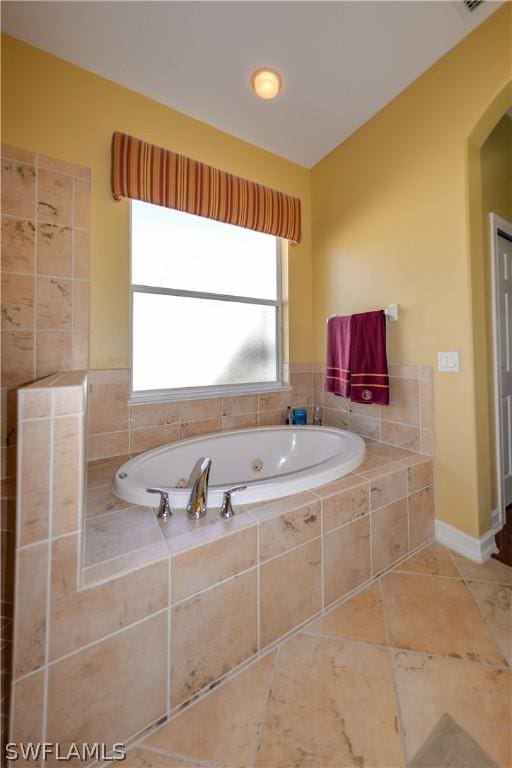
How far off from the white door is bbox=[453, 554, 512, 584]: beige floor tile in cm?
53

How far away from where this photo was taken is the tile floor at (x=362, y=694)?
0.79 meters

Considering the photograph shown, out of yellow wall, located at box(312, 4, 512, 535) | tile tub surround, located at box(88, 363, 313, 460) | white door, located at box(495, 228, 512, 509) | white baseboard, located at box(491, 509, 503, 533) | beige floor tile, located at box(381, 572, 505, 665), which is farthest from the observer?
white door, located at box(495, 228, 512, 509)

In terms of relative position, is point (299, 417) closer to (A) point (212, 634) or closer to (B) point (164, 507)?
(B) point (164, 507)

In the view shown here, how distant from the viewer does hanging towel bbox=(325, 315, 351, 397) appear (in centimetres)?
206

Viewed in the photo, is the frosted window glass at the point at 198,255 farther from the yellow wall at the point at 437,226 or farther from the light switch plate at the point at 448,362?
the light switch plate at the point at 448,362

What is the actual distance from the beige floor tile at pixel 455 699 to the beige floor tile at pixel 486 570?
0.50 metres

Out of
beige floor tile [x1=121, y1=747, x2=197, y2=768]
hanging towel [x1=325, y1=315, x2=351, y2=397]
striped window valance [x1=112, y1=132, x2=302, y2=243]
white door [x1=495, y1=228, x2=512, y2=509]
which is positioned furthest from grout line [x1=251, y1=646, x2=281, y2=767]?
striped window valance [x1=112, y1=132, x2=302, y2=243]

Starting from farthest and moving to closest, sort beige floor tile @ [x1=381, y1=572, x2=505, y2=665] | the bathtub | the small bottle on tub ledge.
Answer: the small bottle on tub ledge
the bathtub
beige floor tile @ [x1=381, y1=572, x2=505, y2=665]

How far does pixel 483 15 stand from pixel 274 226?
1379mm

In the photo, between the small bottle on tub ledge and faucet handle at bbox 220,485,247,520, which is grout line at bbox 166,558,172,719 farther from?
the small bottle on tub ledge

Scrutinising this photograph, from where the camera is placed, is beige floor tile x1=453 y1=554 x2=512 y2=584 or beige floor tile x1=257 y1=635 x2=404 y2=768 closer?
beige floor tile x1=257 y1=635 x2=404 y2=768

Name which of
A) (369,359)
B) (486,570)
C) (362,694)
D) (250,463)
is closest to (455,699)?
(362,694)

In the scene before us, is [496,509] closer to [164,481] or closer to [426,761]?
[426,761]

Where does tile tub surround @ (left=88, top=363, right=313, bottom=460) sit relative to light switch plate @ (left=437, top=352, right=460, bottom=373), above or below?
below
